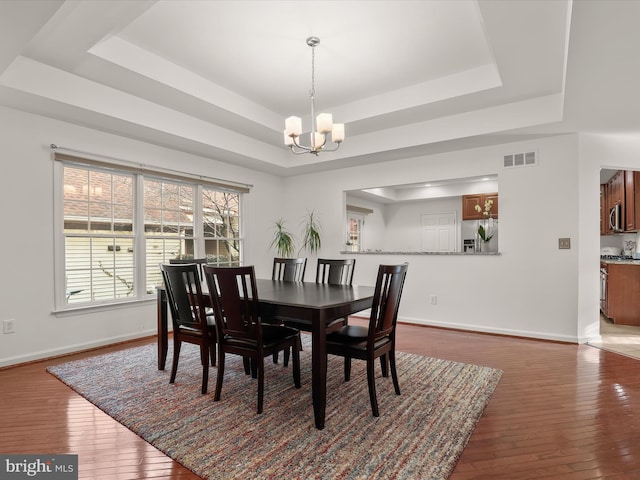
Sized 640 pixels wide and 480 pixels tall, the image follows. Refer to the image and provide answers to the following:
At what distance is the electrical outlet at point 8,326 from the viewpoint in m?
3.25

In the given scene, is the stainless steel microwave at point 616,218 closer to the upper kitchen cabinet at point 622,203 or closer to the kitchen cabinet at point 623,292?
the upper kitchen cabinet at point 622,203

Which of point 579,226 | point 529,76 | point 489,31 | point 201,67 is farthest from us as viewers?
point 579,226

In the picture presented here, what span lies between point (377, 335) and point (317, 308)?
534mm

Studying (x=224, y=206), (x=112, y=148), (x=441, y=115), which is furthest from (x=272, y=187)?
(x=441, y=115)

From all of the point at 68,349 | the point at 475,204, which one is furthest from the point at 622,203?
the point at 68,349

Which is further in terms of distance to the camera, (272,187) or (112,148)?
(272,187)

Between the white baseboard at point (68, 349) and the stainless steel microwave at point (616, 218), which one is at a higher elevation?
the stainless steel microwave at point (616, 218)

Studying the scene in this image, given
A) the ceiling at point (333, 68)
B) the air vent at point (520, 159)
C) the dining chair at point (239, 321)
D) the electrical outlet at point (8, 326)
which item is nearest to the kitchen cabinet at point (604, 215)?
the ceiling at point (333, 68)

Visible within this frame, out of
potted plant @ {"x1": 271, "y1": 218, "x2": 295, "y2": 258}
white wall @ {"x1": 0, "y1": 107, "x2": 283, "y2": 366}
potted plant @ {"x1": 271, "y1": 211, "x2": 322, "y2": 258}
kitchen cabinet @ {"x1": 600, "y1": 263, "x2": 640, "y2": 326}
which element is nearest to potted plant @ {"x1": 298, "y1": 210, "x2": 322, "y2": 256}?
potted plant @ {"x1": 271, "y1": 211, "x2": 322, "y2": 258}

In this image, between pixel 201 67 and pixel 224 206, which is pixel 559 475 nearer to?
pixel 201 67

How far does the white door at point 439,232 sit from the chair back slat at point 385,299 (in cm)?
556

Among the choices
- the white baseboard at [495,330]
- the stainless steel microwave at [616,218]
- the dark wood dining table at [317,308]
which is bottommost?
the white baseboard at [495,330]

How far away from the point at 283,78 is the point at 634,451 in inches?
154

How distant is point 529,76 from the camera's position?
323cm
